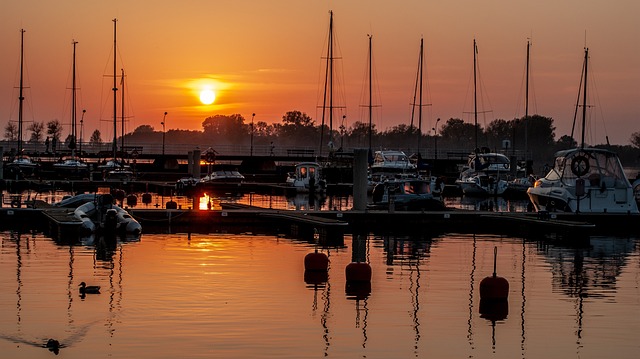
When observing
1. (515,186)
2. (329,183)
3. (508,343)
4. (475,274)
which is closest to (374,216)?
(475,274)

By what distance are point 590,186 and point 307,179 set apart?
39.1m

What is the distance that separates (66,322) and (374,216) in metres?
29.3

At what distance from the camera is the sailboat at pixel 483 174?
95562 mm

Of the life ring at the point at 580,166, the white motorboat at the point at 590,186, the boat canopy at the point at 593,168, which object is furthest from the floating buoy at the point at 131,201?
the life ring at the point at 580,166

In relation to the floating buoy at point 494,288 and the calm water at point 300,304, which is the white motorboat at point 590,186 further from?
the floating buoy at point 494,288

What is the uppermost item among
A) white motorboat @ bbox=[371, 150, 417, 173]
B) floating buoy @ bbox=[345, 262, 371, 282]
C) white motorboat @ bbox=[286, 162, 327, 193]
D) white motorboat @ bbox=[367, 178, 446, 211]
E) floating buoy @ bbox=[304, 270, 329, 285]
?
white motorboat @ bbox=[371, 150, 417, 173]

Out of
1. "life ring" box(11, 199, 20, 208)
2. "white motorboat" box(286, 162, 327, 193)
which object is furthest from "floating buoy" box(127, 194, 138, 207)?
"white motorboat" box(286, 162, 327, 193)

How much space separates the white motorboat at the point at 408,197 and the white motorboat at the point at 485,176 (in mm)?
28891

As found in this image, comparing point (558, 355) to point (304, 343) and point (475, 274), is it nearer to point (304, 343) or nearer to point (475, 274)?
point (304, 343)

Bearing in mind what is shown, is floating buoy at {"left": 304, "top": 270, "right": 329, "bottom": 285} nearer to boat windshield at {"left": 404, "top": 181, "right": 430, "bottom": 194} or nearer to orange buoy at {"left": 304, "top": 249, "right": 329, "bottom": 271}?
orange buoy at {"left": 304, "top": 249, "right": 329, "bottom": 271}

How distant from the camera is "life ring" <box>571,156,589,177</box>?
61.5 metres

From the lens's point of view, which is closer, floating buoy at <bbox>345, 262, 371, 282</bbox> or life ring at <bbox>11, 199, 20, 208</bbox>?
floating buoy at <bbox>345, 262, 371, 282</bbox>

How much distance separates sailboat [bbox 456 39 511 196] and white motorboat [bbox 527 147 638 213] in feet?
106

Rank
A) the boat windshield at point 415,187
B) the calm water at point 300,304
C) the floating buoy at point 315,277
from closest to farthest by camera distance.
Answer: the calm water at point 300,304, the floating buoy at point 315,277, the boat windshield at point 415,187
